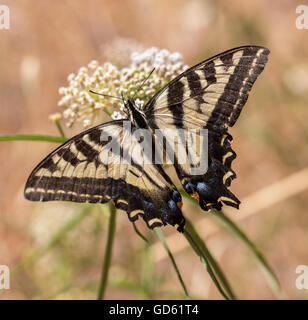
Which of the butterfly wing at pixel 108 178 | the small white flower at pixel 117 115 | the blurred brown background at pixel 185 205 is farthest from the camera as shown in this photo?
the blurred brown background at pixel 185 205

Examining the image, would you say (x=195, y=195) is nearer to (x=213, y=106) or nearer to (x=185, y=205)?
(x=213, y=106)

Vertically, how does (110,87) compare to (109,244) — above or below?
above

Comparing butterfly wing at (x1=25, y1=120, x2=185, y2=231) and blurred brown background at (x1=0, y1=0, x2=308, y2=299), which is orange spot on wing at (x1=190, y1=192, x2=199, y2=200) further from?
blurred brown background at (x1=0, y1=0, x2=308, y2=299)

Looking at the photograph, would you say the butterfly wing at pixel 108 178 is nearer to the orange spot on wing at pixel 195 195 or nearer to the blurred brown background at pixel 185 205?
the orange spot on wing at pixel 195 195

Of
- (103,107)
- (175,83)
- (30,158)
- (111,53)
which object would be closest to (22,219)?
(30,158)

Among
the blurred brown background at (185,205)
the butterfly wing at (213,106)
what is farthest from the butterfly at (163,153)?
the blurred brown background at (185,205)

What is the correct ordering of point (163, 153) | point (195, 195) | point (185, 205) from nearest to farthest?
point (195, 195), point (163, 153), point (185, 205)

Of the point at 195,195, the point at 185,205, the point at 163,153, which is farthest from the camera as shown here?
the point at 185,205

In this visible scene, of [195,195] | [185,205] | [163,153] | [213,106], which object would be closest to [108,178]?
[163,153]
